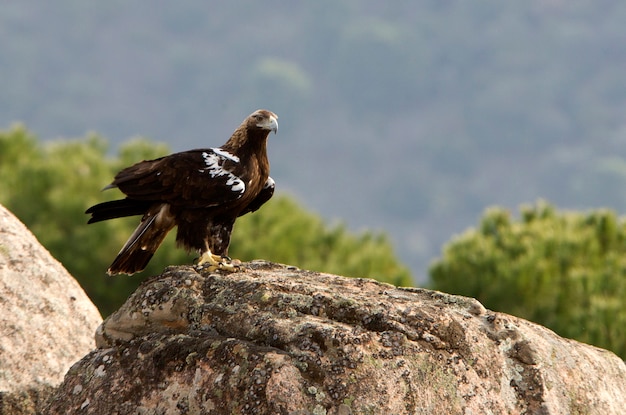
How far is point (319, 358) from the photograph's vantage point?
4.97 m

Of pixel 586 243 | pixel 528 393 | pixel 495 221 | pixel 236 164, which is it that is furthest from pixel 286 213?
pixel 528 393

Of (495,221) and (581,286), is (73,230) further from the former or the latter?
(581,286)

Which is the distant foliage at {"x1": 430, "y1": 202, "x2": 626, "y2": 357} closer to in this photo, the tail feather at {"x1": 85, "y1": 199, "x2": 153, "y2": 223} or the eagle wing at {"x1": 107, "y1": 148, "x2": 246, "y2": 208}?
the eagle wing at {"x1": 107, "y1": 148, "x2": 246, "y2": 208}

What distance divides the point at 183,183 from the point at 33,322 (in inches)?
56.5

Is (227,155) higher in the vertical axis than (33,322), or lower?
higher

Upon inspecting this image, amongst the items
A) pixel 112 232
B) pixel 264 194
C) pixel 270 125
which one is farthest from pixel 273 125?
pixel 112 232

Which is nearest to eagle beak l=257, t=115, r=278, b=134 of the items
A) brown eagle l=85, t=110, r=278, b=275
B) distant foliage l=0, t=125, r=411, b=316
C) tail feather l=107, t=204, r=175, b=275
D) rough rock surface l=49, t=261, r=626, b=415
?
brown eagle l=85, t=110, r=278, b=275

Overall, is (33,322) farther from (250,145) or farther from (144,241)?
(250,145)

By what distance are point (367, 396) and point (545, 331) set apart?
5.19 feet

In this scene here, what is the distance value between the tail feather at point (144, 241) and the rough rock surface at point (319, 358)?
4.45ft

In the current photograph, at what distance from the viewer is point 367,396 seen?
485 cm

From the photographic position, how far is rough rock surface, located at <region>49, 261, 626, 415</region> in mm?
4910

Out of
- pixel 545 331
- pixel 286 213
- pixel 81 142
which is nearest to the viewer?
pixel 545 331

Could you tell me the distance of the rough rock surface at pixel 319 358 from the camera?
491cm
